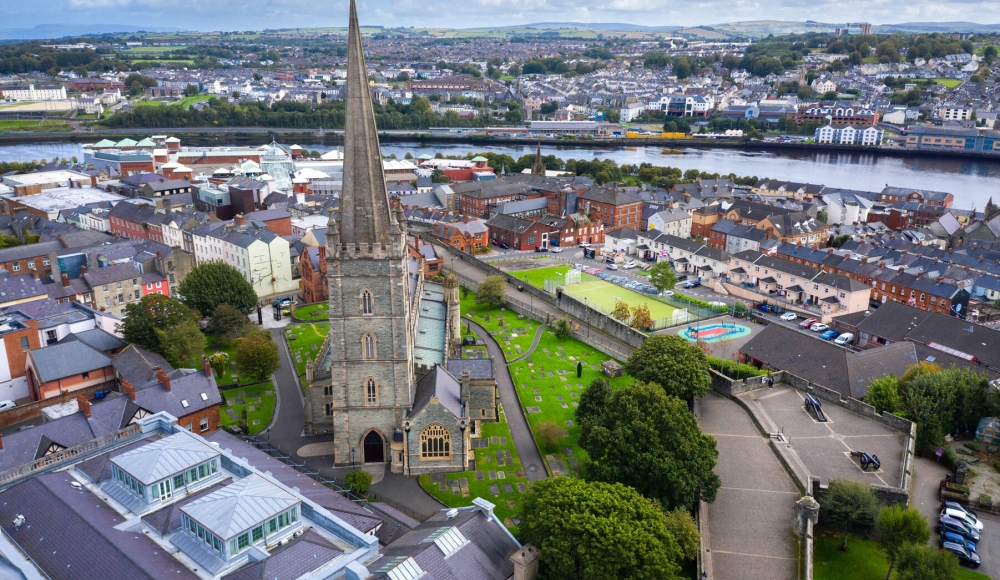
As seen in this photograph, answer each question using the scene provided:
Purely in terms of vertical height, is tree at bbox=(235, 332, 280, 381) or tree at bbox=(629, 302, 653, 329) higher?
tree at bbox=(235, 332, 280, 381)

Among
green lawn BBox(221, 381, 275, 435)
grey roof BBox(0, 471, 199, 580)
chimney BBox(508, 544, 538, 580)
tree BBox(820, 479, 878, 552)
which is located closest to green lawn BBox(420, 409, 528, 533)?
chimney BBox(508, 544, 538, 580)

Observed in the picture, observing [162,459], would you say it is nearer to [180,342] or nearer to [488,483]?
[488,483]

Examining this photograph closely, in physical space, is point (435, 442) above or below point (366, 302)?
below

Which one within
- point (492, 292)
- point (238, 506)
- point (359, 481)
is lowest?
point (359, 481)

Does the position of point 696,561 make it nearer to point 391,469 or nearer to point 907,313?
point 391,469

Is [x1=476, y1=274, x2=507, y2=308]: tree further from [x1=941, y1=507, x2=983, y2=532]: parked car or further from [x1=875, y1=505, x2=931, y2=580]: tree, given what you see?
[x1=875, y1=505, x2=931, y2=580]: tree

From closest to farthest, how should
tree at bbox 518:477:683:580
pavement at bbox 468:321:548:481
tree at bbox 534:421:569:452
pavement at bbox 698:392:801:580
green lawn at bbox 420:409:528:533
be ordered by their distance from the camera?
1. tree at bbox 518:477:683:580
2. pavement at bbox 698:392:801:580
3. green lawn at bbox 420:409:528:533
4. pavement at bbox 468:321:548:481
5. tree at bbox 534:421:569:452

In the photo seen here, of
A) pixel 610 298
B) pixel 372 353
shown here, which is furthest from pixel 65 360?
pixel 610 298

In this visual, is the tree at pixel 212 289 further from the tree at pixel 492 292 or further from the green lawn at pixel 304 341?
the tree at pixel 492 292
